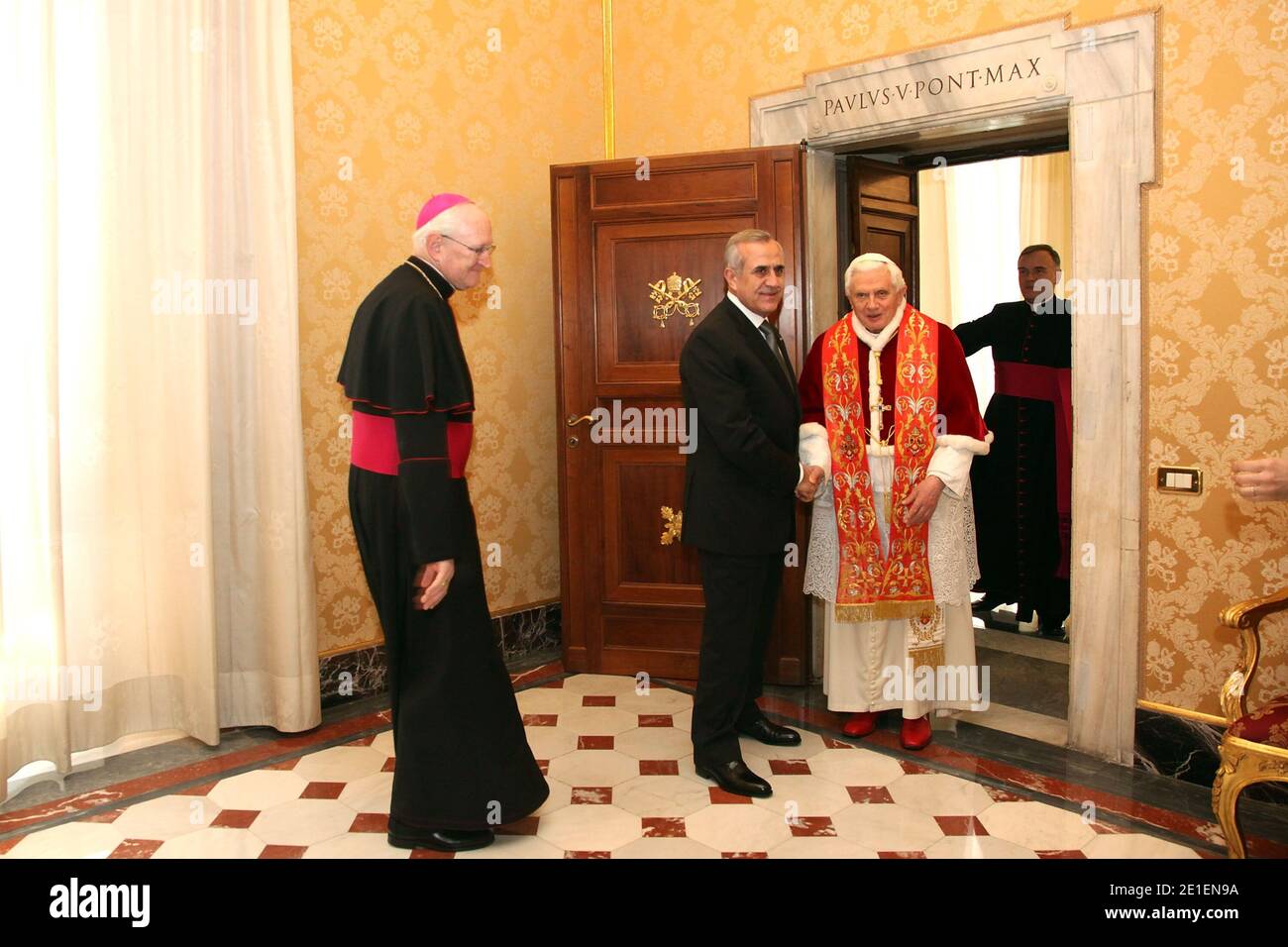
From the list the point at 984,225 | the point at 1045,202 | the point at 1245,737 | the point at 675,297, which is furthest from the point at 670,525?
the point at 1045,202

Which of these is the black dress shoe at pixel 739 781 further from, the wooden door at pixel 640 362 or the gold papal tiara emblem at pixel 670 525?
the gold papal tiara emblem at pixel 670 525

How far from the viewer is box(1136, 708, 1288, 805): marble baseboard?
131 inches

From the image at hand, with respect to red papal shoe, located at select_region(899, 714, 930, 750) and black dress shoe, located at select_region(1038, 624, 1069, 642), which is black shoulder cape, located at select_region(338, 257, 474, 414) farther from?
black dress shoe, located at select_region(1038, 624, 1069, 642)

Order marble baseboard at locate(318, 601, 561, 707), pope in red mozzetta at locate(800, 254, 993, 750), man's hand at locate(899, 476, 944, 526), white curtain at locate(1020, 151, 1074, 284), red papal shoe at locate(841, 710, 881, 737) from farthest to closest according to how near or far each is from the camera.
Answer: white curtain at locate(1020, 151, 1074, 284) → marble baseboard at locate(318, 601, 561, 707) → red papal shoe at locate(841, 710, 881, 737) → pope in red mozzetta at locate(800, 254, 993, 750) → man's hand at locate(899, 476, 944, 526)

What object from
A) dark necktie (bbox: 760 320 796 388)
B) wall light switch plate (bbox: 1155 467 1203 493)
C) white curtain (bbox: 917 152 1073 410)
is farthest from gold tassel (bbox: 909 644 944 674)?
white curtain (bbox: 917 152 1073 410)

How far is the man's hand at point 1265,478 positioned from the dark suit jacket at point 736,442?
1.27m

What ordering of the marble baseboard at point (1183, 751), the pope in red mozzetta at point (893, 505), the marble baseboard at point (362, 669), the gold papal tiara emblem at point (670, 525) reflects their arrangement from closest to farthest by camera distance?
the marble baseboard at point (1183, 751) < the pope in red mozzetta at point (893, 505) < the marble baseboard at point (362, 669) < the gold papal tiara emblem at point (670, 525)

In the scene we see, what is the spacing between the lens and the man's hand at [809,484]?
3.44 meters

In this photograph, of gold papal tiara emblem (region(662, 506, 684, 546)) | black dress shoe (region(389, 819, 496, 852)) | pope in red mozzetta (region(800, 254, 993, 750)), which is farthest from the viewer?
gold papal tiara emblem (region(662, 506, 684, 546))

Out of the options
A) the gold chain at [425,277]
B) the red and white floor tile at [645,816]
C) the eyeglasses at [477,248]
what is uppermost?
the eyeglasses at [477,248]

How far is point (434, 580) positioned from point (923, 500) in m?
1.72

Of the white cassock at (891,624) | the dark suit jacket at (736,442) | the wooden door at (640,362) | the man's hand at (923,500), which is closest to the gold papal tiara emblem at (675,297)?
the wooden door at (640,362)

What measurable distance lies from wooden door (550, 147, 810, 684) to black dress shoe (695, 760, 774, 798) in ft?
3.78

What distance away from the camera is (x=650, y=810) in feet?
10.6
